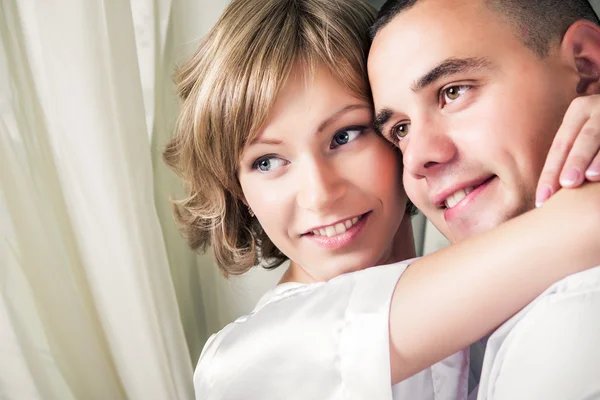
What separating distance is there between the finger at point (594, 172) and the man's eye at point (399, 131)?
0.40 m

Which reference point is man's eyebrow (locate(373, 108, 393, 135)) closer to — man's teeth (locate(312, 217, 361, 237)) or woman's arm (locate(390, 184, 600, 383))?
man's teeth (locate(312, 217, 361, 237))

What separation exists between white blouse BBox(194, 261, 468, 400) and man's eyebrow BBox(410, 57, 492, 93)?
31 centimetres

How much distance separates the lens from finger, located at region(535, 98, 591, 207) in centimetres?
83

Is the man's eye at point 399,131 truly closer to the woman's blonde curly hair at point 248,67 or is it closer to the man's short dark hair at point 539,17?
the woman's blonde curly hair at point 248,67

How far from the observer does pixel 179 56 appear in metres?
1.48

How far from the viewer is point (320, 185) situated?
1.09 metres

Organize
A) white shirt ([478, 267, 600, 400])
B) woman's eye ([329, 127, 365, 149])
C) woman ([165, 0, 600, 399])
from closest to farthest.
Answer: white shirt ([478, 267, 600, 400]) → woman ([165, 0, 600, 399]) → woman's eye ([329, 127, 365, 149])

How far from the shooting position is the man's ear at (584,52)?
1004 mm

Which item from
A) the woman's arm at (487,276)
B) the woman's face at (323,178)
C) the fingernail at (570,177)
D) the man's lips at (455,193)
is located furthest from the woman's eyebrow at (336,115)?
the fingernail at (570,177)

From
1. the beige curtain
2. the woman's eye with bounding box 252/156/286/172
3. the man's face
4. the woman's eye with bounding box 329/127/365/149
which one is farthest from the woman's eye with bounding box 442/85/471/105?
the beige curtain

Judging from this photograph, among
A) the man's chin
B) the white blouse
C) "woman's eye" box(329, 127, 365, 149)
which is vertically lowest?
the white blouse

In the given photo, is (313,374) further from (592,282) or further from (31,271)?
(31,271)

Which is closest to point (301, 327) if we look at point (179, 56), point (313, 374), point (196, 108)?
point (313, 374)

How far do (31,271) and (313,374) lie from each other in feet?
2.01
